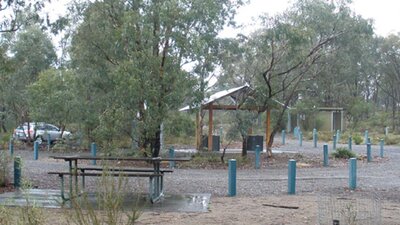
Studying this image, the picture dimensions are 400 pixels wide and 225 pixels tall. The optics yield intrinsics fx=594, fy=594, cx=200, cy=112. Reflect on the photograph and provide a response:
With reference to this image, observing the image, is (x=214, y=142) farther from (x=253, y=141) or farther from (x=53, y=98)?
(x=53, y=98)

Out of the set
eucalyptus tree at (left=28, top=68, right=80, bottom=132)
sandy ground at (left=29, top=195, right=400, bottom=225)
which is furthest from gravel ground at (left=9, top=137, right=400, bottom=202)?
eucalyptus tree at (left=28, top=68, right=80, bottom=132)

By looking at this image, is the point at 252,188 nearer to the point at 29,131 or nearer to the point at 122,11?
the point at 122,11

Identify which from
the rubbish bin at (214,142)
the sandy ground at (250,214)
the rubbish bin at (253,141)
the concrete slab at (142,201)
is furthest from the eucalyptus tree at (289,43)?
the sandy ground at (250,214)

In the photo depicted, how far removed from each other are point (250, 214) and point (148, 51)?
418 inches

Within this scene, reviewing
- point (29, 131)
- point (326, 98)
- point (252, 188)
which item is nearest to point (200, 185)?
point (252, 188)

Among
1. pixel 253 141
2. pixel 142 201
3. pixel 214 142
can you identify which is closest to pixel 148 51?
pixel 253 141

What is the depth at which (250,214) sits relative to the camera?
10.0 meters

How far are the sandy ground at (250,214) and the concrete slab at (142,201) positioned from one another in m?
0.33

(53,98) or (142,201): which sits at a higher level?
(53,98)

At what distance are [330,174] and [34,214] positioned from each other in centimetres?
1459

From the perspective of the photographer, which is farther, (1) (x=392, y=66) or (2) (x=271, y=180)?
(1) (x=392, y=66)

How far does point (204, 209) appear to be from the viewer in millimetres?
10609

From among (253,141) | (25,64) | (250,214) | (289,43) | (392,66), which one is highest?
(392,66)

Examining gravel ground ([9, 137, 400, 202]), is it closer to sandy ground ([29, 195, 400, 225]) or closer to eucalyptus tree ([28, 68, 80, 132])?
sandy ground ([29, 195, 400, 225])
